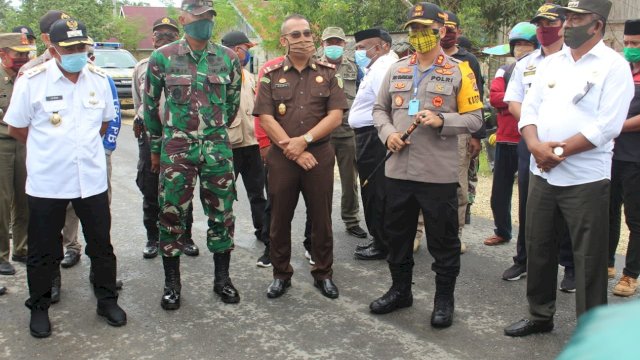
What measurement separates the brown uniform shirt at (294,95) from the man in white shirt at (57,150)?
1.20 metres

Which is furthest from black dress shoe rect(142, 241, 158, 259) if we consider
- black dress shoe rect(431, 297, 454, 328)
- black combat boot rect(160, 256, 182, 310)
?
black dress shoe rect(431, 297, 454, 328)

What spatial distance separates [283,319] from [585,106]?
95.5 inches

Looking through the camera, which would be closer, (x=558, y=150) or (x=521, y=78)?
(x=558, y=150)

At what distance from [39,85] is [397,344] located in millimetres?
2876

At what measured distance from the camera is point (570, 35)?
3.65 m

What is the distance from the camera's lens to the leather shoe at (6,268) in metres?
5.16

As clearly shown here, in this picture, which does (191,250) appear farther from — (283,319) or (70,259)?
(283,319)

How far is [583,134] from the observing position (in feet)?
11.6

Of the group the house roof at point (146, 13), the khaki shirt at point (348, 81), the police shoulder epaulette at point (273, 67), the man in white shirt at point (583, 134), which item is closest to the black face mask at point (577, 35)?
the man in white shirt at point (583, 134)

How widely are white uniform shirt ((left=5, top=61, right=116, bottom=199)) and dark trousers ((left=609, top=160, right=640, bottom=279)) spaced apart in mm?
3887

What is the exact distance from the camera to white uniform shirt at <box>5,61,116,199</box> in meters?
3.99

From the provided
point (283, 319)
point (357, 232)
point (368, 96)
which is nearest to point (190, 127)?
point (283, 319)

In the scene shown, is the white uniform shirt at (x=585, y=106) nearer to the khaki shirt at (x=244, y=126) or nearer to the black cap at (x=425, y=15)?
the black cap at (x=425, y=15)

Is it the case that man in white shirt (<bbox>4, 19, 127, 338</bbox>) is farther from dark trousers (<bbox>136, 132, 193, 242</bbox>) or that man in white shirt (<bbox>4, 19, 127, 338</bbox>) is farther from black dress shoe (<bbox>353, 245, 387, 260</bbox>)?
black dress shoe (<bbox>353, 245, 387, 260</bbox>)
